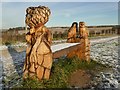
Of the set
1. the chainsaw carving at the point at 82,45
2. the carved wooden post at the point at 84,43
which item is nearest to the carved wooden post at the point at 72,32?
the chainsaw carving at the point at 82,45

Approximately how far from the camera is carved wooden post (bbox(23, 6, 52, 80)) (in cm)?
519

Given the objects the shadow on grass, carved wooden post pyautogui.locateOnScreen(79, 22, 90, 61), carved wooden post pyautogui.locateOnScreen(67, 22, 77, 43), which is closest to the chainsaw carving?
carved wooden post pyautogui.locateOnScreen(79, 22, 90, 61)

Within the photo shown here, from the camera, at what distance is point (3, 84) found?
606 cm

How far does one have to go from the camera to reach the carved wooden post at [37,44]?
17.0ft

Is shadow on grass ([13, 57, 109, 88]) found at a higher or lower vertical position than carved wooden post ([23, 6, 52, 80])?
lower

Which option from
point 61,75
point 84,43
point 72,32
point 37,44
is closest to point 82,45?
point 84,43

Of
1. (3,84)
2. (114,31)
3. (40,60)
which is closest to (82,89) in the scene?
(40,60)

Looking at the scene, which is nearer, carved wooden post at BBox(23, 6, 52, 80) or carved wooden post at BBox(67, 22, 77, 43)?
carved wooden post at BBox(23, 6, 52, 80)

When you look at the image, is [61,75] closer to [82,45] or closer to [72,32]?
[82,45]

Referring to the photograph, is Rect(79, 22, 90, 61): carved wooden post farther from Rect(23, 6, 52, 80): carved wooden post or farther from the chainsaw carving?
Rect(23, 6, 52, 80): carved wooden post


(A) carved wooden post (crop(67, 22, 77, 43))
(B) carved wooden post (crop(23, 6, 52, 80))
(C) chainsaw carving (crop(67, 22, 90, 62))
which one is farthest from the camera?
(A) carved wooden post (crop(67, 22, 77, 43))

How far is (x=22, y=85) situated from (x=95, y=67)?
3.77m

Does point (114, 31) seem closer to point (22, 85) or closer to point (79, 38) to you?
point (79, 38)

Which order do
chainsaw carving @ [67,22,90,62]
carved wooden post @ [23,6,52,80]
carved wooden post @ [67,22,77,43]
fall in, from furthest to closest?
1. carved wooden post @ [67,22,77,43]
2. chainsaw carving @ [67,22,90,62]
3. carved wooden post @ [23,6,52,80]
